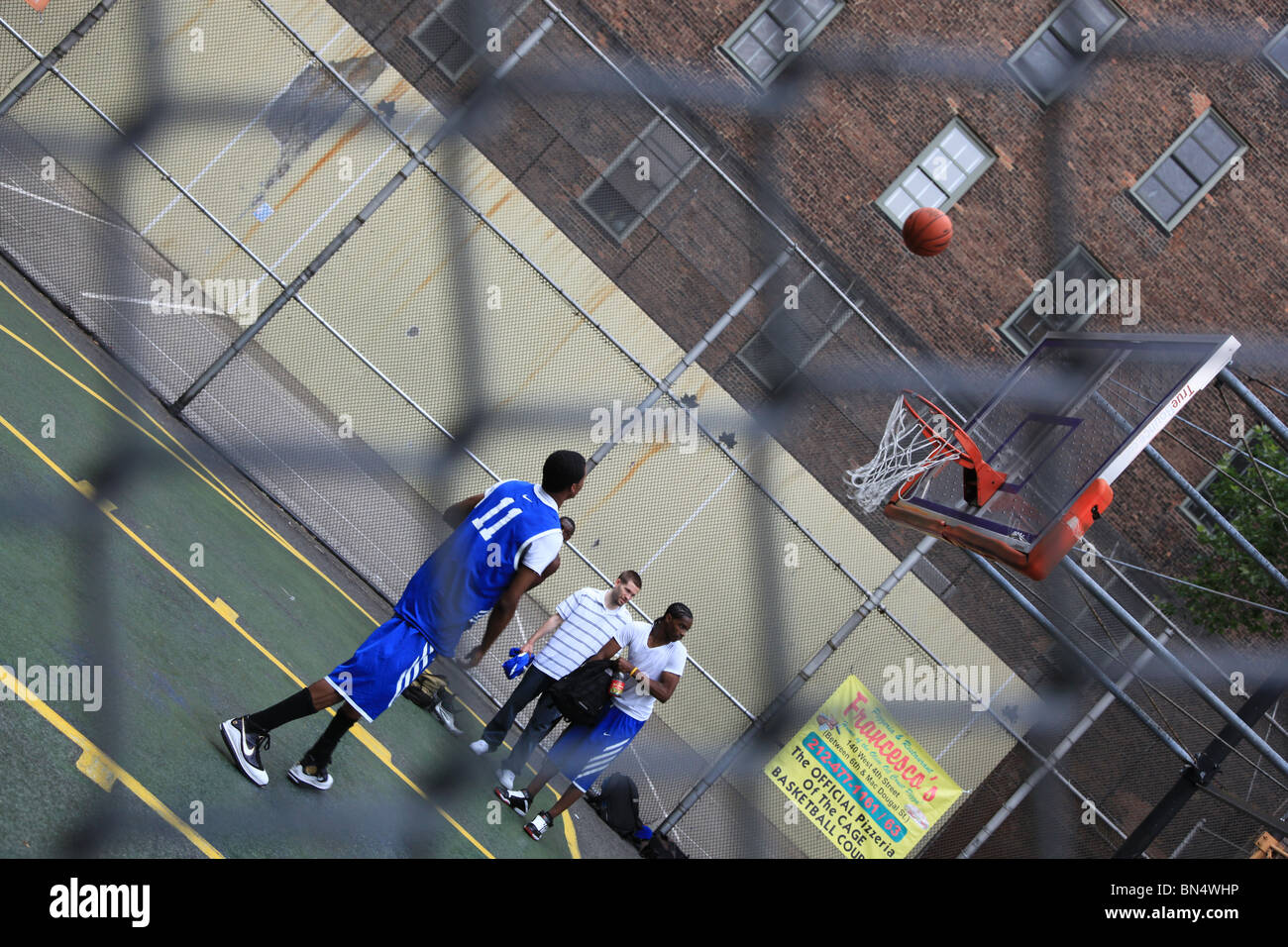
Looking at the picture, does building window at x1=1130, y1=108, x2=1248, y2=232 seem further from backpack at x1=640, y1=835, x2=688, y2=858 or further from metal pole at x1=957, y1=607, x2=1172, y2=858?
backpack at x1=640, y1=835, x2=688, y2=858

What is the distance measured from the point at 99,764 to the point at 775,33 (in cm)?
1203

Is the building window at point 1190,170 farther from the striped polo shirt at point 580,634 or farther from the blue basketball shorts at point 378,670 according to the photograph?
the blue basketball shorts at point 378,670

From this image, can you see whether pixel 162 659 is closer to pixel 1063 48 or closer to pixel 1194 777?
pixel 1194 777

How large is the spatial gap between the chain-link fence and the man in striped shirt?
5.70ft

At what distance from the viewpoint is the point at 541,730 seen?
8.39m

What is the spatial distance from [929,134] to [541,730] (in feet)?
32.2

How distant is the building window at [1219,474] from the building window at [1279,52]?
518 centimetres

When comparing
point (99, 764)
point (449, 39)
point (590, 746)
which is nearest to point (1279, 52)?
point (449, 39)

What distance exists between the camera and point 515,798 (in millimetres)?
8219

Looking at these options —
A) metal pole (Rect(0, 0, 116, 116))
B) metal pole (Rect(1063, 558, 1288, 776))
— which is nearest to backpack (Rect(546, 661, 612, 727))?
metal pole (Rect(1063, 558, 1288, 776))

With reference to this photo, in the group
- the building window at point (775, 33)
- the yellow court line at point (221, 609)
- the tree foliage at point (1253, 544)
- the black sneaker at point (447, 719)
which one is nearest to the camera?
the yellow court line at point (221, 609)

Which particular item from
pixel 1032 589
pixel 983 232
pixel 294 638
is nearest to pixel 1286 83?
pixel 983 232

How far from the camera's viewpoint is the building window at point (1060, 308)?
1470cm

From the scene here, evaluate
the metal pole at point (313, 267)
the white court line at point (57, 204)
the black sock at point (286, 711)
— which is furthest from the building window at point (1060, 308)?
the black sock at point (286, 711)
